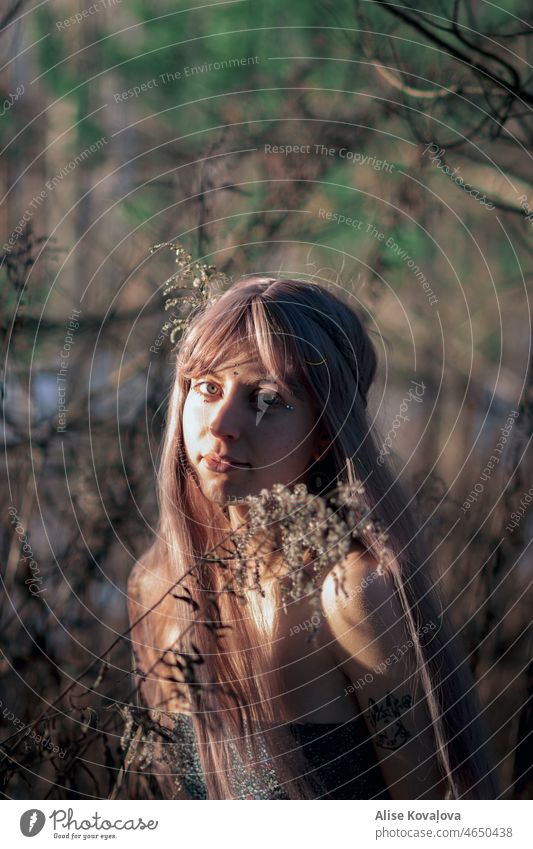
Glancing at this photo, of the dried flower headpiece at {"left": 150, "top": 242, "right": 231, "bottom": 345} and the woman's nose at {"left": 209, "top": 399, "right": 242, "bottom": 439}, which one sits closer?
the woman's nose at {"left": 209, "top": 399, "right": 242, "bottom": 439}

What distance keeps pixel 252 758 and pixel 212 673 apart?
0.09 meters

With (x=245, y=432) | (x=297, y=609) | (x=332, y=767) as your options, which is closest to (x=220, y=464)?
(x=245, y=432)

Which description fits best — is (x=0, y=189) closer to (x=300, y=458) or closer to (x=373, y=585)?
(x=300, y=458)

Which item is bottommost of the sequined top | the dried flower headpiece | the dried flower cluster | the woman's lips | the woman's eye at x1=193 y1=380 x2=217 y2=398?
the sequined top

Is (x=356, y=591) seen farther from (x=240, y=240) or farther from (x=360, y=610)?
(x=240, y=240)

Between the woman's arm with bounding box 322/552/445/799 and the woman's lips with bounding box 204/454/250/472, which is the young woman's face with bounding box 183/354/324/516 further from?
the woman's arm with bounding box 322/552/445/799

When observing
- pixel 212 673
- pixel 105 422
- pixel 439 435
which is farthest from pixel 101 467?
pixel 439 435

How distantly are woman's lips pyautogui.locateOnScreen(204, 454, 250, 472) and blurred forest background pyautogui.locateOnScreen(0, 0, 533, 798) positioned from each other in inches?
Answer: 7.8

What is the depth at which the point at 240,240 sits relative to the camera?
111 cm

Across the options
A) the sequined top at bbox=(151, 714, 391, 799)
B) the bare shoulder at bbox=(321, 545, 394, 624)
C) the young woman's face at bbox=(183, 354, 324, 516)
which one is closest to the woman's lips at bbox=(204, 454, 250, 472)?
the young woman's face at bbox=(183, 354, 324, 516)

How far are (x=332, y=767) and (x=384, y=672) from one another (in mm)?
109

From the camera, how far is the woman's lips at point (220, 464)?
89 centimetres

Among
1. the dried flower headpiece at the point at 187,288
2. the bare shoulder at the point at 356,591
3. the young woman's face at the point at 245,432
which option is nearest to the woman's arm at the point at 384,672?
the bare shoulder at the point at 356,591

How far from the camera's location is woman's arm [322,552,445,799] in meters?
0.86
